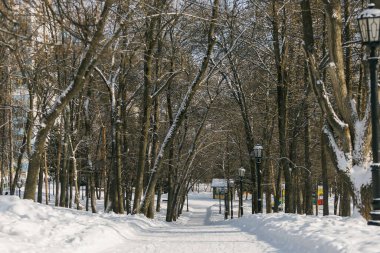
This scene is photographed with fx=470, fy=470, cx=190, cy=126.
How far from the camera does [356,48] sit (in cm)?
1953

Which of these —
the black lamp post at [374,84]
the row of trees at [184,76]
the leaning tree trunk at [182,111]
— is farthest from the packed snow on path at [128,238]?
the leaning tree trunk at [182,111]

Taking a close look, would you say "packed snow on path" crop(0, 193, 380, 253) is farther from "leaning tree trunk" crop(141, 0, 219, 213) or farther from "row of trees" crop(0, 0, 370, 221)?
"leaning tree trunk" crop(141, 0, 219, 213)

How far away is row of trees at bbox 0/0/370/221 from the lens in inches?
467

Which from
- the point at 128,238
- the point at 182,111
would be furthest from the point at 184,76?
the point at 128,238

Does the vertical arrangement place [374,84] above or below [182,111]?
below

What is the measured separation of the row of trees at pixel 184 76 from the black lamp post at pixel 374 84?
259cm

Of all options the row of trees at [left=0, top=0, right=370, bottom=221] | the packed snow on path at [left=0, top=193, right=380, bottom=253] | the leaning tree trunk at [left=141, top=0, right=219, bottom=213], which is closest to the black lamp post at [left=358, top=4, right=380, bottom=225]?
the packed snow on path at [left=0, top=193, right=380, bottom=253]

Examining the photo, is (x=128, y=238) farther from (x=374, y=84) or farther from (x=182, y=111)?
(x=182, y=111)

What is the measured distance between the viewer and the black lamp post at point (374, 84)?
8555 millimetres

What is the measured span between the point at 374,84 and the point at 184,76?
78.8ft

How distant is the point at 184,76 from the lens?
106ft

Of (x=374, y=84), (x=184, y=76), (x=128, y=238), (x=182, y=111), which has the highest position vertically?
(x=184, y=76)

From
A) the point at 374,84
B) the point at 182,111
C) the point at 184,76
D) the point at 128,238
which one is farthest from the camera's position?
the point at 184,76

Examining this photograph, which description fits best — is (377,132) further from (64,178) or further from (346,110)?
(64,178)
